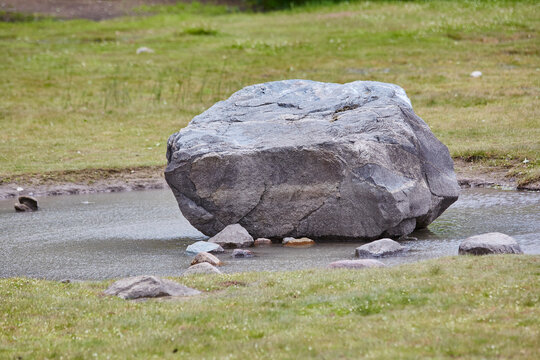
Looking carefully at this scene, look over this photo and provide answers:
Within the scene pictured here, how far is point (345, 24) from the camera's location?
61906 mm

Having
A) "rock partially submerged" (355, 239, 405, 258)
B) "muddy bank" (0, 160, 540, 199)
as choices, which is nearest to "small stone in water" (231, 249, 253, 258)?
"rock partially submerged" (355, 239, 405, 258)

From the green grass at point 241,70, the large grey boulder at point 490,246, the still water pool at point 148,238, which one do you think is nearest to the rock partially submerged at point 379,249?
the still water pool at point 148,238

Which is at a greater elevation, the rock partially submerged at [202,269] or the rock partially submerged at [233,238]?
the rock partially submerged at [202,269]

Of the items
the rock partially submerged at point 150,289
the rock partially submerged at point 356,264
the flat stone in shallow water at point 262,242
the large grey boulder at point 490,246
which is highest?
the large grey boulder at point 490,246

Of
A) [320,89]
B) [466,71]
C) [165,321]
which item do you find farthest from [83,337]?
[466,71]

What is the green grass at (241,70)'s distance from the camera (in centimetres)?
3222

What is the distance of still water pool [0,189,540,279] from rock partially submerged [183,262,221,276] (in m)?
0.46

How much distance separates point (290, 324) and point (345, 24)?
54.1 metres

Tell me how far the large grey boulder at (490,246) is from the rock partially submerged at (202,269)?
477 centimetres

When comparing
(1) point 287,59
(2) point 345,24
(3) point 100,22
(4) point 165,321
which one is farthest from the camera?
(3) point 100,22

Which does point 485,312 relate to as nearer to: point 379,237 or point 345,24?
point 379,237

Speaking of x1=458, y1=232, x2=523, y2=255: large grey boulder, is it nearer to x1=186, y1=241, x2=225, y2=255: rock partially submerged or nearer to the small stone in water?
the small stone in water

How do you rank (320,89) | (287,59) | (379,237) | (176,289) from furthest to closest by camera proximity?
1. (287,59)
2. (320,89)
3. (379,237)
4. (176,289)

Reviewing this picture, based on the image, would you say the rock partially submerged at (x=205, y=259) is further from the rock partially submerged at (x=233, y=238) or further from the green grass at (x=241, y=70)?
the green grass at (x=241, y=70)
